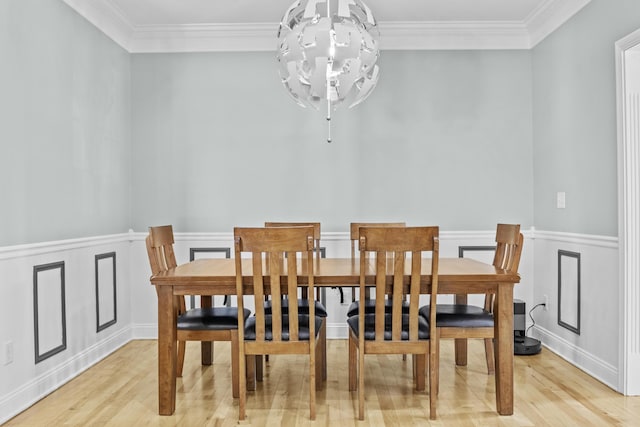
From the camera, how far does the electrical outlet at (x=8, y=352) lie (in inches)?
106

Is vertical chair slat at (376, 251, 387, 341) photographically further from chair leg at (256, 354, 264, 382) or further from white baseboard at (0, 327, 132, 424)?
white baseboard at (0, 327, 132, 424)

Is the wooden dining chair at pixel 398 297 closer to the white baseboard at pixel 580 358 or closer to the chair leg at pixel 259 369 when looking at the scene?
the chair leg at pixel 259 369

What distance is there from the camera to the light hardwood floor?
2.63 m

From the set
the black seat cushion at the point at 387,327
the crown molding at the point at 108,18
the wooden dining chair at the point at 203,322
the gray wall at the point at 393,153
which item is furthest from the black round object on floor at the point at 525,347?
the crown molding at the point at 108,18

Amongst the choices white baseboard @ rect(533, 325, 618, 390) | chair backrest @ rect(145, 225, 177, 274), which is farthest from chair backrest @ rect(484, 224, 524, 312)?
chair backrest @ rect(145, 225, 177, 274)

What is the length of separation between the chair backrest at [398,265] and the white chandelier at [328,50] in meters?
0.67

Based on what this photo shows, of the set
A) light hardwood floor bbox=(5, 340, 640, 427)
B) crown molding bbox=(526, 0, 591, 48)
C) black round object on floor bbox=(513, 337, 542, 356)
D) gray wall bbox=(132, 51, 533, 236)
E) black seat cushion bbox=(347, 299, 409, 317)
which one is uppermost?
crown molding bbox=(526, 0, 591, 48)

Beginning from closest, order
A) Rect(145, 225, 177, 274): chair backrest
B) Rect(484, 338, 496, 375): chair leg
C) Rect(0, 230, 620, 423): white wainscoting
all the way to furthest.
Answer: Rect(0, 230, 620, 423): white wainscoting
Rect(145, 225, 177, 274): chair backrest
Rect(484, 338, 496, 375): chair leg

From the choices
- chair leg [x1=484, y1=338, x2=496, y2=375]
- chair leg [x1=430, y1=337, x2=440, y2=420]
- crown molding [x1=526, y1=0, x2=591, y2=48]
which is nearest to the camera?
chair leg [x1=430, y1=337, x2=440, y2=420]

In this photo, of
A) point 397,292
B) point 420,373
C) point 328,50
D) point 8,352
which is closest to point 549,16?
point 328,50

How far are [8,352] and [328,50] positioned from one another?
2.23 m

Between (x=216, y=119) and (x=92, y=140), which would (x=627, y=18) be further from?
(x=92, y=140)

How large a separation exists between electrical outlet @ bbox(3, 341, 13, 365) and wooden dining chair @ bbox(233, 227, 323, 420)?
1208 millimetres

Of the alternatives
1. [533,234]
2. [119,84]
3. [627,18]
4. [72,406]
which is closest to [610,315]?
[533,234]
